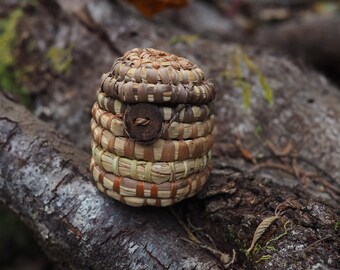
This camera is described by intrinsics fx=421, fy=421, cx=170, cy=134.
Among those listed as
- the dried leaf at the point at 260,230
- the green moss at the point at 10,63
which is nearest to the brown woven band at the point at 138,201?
the dried leaf at the point at 260,230

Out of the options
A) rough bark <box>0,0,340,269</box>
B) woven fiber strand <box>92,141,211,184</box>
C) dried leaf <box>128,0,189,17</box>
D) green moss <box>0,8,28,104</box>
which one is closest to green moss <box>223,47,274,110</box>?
rough bark <box>0,0,340,269</box>

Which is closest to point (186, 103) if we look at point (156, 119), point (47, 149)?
point (156, 119)

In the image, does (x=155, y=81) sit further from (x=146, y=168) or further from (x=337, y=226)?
(x=337, y=226)

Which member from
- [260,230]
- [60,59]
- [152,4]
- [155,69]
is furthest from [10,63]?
[260,230]

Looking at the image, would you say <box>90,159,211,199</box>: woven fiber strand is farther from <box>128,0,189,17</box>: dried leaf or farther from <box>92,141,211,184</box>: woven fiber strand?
<box>128,0,189,17</box>: dried leaf

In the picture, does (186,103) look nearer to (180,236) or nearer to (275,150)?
(180,236)

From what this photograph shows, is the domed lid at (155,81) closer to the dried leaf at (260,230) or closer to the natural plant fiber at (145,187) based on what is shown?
the natural plant fiber at (145,187)
